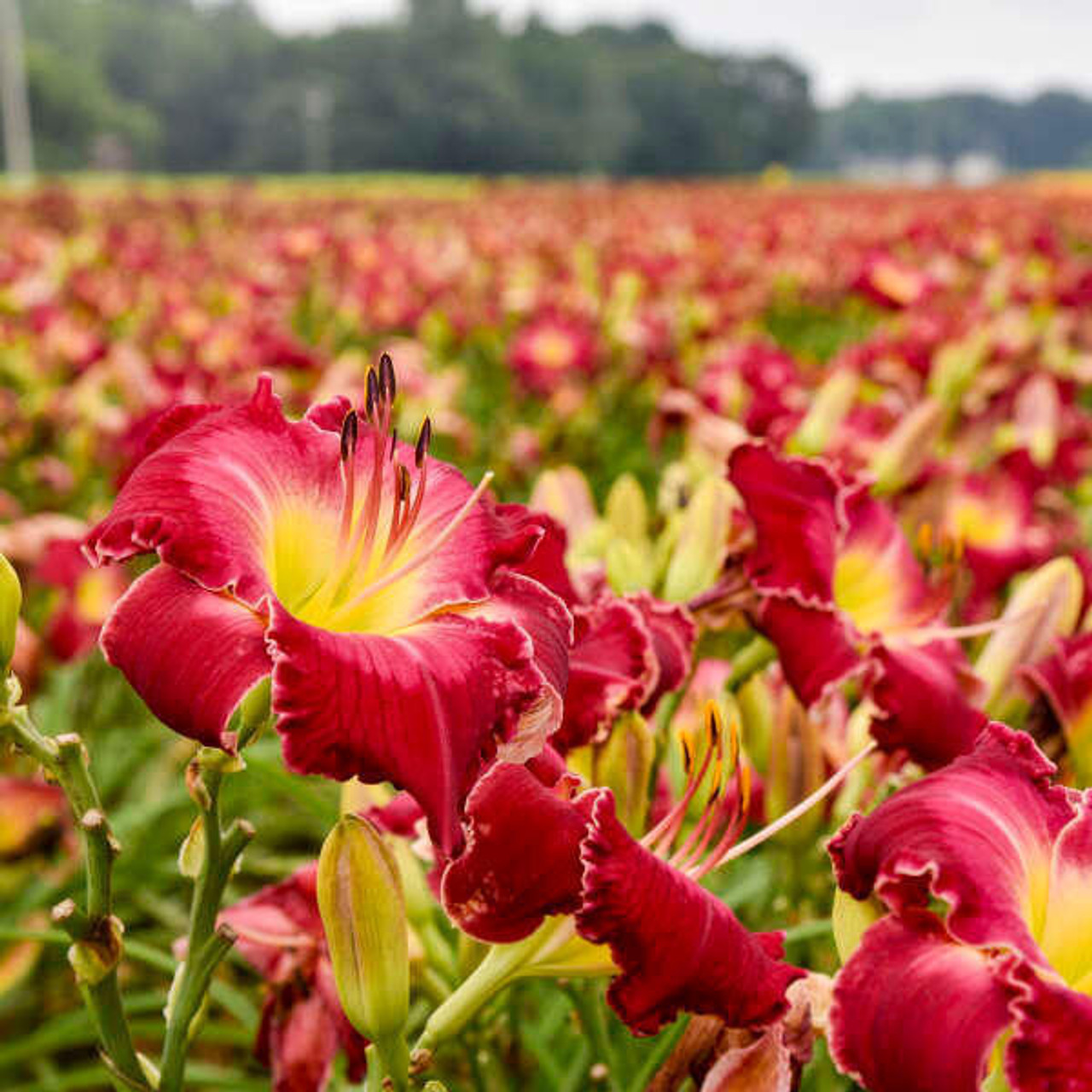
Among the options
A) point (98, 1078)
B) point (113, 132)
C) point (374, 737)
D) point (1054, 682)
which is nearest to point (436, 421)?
point (98, 1078)

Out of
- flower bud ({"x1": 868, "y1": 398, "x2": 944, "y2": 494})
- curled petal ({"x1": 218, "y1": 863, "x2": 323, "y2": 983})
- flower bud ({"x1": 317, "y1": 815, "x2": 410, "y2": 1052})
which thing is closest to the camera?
flower bud ({"x1": 317, "y1": 815, "x2": 410, "y2": 1052})

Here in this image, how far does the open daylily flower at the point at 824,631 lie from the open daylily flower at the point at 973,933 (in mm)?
256

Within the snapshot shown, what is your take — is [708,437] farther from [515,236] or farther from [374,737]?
[515,236]

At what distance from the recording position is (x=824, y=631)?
3.45 feet

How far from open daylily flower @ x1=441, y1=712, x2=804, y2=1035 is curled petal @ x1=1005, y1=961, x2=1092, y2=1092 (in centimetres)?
15

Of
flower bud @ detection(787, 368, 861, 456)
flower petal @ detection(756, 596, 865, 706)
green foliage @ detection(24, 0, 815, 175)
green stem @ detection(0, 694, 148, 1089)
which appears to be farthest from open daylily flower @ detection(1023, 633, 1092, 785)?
green foliage @ detection(24, 0, 815, 175)

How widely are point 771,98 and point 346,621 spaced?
61126 millimetres

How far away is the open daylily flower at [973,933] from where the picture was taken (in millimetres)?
610

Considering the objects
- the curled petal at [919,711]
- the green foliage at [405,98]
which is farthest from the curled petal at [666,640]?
the green foliage at [405,98]

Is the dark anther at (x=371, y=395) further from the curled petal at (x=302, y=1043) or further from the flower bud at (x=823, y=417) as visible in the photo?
the flower bud at (x=823, y=417)

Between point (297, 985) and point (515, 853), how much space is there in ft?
1.24

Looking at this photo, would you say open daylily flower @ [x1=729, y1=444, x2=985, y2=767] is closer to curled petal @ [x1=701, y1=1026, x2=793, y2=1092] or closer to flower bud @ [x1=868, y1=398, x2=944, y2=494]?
curled petal @ [x1=701, y1=1026, x2=793, y2=1092]

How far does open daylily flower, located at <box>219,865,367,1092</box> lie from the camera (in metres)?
0.97

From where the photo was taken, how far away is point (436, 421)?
2.56 m
